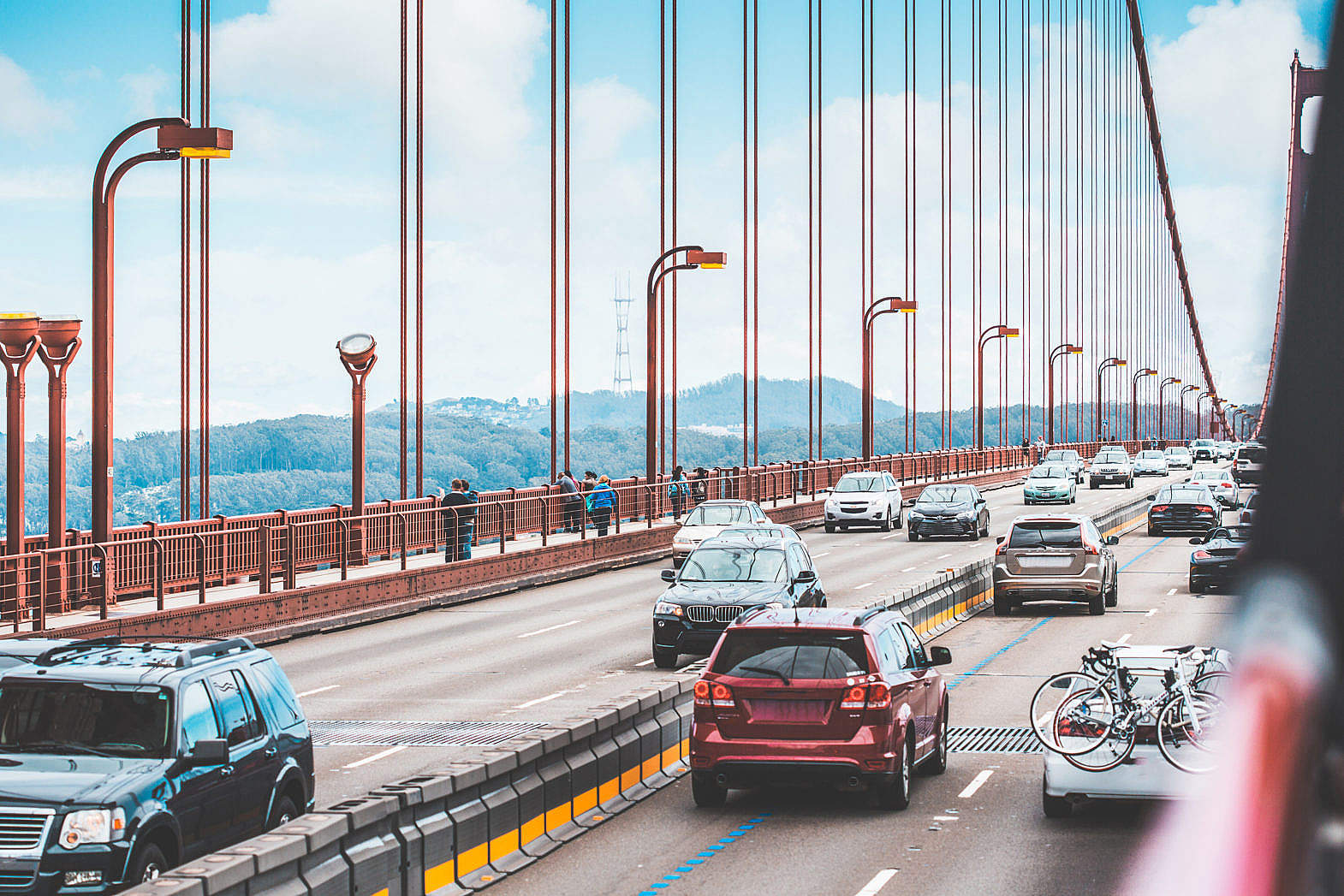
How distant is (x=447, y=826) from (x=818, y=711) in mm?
3556

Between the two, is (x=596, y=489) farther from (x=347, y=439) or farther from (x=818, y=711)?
(x=347, y=439)

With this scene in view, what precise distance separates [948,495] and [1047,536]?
18.8 meters

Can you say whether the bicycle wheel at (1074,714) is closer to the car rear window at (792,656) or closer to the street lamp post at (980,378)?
the car rear window at (792,656)

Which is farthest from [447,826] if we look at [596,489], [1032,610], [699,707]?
[596,489]

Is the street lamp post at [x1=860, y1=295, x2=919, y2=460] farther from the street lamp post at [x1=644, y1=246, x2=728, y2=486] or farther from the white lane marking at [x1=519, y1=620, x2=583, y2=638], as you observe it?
the white lane marking at [x1=519, y1=620, x2=583, y2=638]

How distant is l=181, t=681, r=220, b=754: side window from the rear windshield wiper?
13.6 feet

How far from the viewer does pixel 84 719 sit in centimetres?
937

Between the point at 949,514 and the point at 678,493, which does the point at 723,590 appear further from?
the point at 949,514

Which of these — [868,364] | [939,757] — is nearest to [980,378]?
[868,364]

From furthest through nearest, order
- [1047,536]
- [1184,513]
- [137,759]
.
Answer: [1184,513]
[1047,536]
[137,759]

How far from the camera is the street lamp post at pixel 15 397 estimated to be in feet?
68.1

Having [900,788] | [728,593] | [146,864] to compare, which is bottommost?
[900,788]

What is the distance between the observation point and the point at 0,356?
2164 centimetres

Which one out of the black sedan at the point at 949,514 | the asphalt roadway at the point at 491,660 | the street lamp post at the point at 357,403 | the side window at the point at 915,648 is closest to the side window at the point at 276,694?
the asphalt roadway at the point at 491,660
